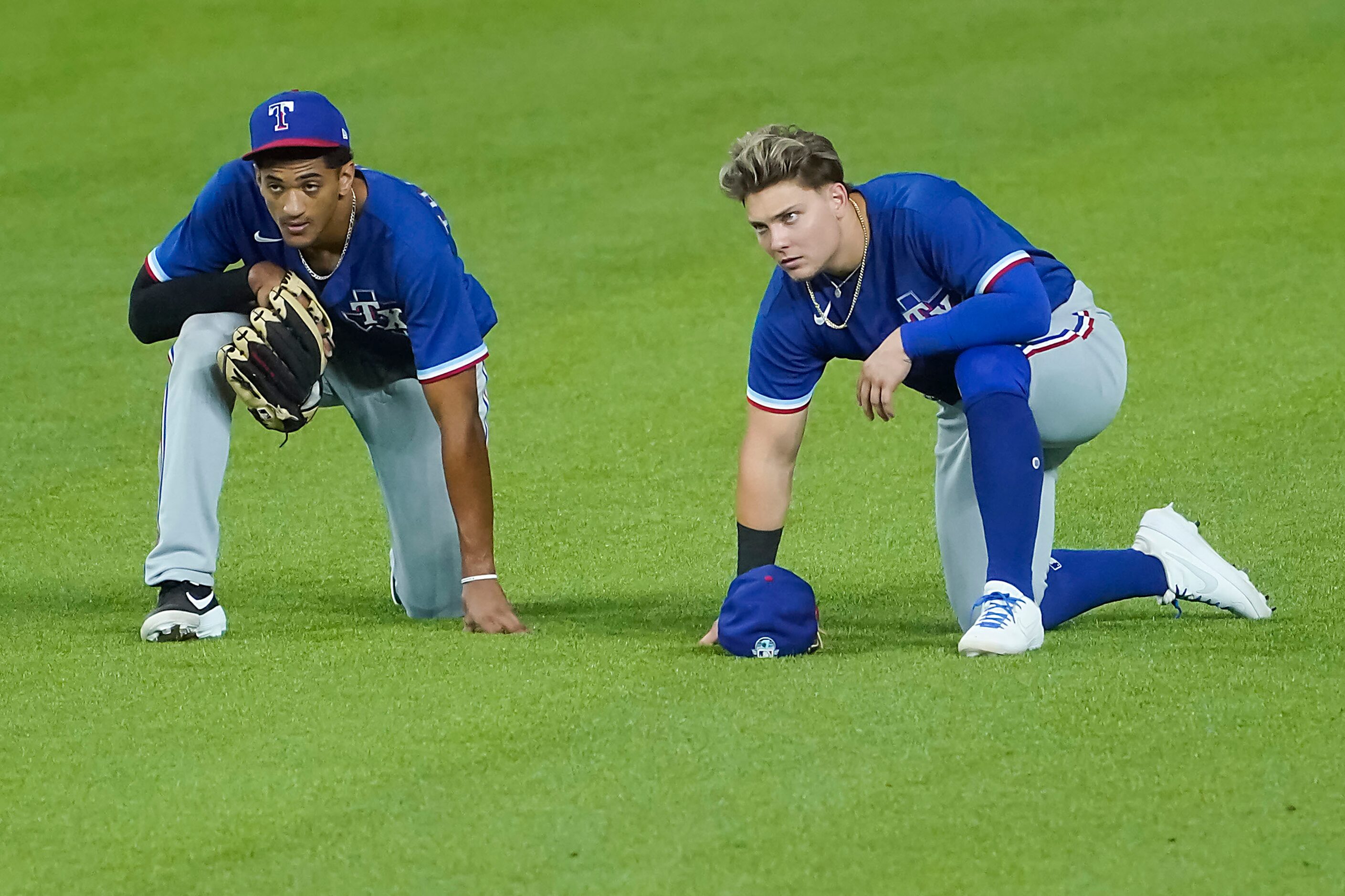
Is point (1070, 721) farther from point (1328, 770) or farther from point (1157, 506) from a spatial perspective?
point (1157, 506)

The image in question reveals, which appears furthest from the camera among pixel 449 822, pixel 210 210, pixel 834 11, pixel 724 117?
pixel 834 11

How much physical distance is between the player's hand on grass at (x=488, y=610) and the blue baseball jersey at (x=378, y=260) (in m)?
0.52

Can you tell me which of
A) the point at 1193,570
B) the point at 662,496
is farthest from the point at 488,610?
the point at 662,496

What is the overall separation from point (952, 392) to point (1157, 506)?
71.7 inches

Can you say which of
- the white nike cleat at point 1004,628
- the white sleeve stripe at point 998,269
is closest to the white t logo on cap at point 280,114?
the white sleeve stripe at point 998,269

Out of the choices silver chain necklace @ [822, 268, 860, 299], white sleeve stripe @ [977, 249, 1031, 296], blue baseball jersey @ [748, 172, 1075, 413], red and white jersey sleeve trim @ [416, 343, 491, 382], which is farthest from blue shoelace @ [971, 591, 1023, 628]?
red and white jersey sleeve trim @ [416, 343, 491, 382]

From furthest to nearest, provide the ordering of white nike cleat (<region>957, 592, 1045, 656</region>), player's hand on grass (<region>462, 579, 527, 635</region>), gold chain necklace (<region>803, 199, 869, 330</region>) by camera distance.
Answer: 1. player's hand on grass (<region>462, 579, 527, 635</region>)
2. gold chain necklace (<region>803, 199, 869, 330</region>)
3. white nike cleat (<region>957, 592, 1045, 656</region>)

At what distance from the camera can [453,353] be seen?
14.5 ft

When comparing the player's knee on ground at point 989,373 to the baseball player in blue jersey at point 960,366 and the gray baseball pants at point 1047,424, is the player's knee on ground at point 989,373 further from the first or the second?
the gray baseball pants at point 1047,424

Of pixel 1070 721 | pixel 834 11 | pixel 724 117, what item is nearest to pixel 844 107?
pixel 724 117

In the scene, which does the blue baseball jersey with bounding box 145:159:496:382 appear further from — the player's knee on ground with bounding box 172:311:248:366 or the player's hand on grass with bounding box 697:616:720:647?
the player's hand on grass with bounding box 697:616:720:647

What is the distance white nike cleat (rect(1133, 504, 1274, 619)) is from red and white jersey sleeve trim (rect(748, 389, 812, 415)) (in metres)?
1.03

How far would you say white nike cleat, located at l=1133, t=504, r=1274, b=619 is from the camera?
14.5 ft

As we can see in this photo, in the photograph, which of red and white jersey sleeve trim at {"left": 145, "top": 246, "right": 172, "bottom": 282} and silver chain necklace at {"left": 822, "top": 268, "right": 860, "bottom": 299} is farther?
red and white jersey sleeve trim at {"left": 145, "top": 246, "right": 172, "bottom": 282}
